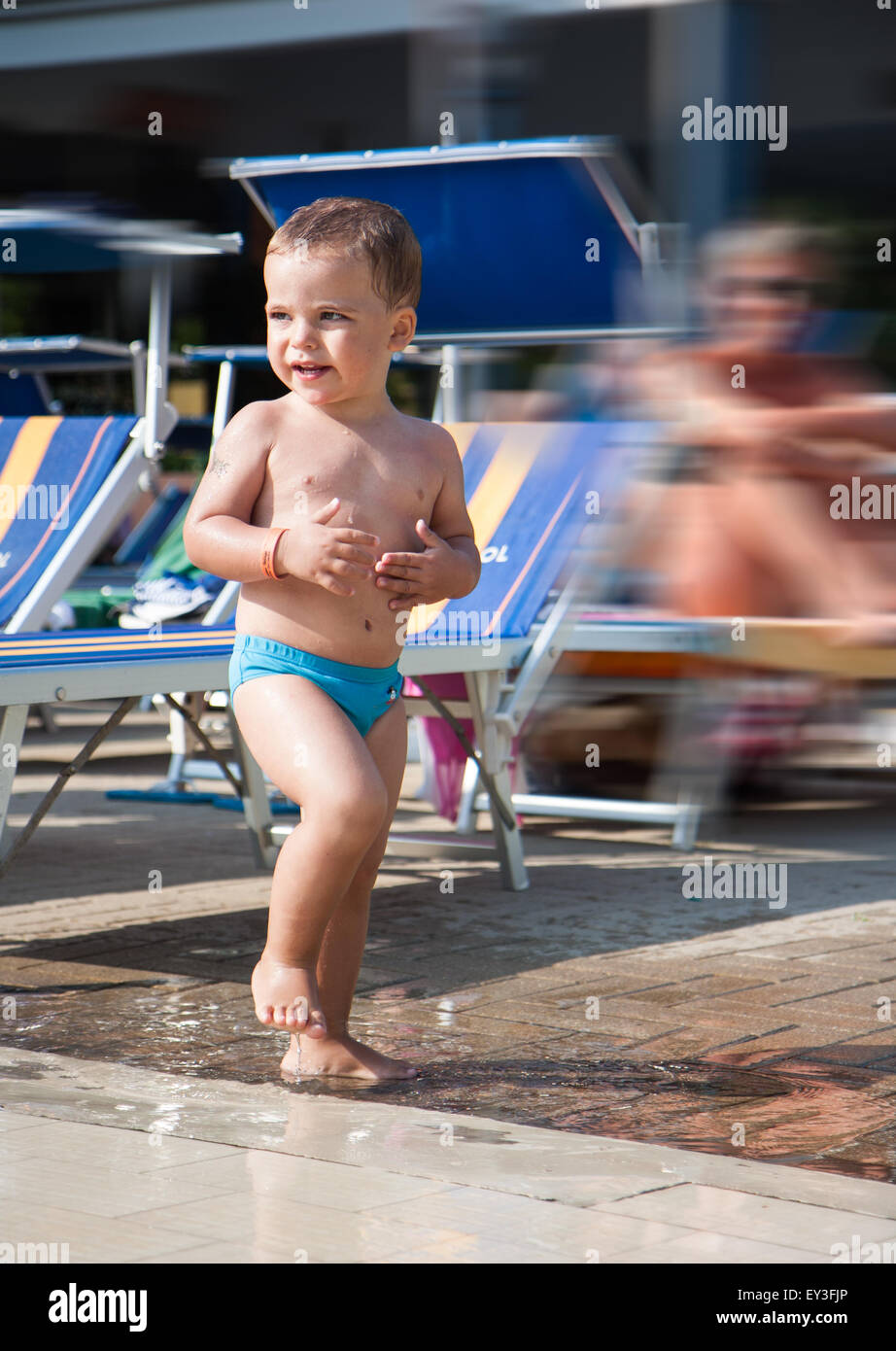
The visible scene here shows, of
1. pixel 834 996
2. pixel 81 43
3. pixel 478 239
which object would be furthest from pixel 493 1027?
pixel 81 43

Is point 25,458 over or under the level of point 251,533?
over

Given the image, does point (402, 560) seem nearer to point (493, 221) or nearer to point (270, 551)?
point (270, 551)

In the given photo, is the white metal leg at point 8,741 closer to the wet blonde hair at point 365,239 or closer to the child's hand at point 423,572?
the child's hand at point 423,572

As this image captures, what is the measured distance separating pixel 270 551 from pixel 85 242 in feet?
14.3

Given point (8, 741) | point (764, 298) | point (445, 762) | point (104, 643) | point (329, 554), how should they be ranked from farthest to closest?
point (445, 762) < point (104, 643) < point (8, 741) < point (329, 554) < point (764, 298)

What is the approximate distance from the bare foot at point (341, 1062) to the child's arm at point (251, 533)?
2.62ft

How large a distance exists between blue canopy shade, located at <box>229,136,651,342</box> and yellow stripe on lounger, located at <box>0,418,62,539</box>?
1224mm

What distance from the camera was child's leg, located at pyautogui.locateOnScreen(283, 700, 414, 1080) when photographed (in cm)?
292

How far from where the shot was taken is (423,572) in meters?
2.74

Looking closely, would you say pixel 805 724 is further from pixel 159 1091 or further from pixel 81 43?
pixel 81 43

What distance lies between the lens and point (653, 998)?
3.63 meters

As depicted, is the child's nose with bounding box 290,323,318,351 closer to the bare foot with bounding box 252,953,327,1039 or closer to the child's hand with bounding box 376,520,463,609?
the child's hand with bounding box 376,520,463,609

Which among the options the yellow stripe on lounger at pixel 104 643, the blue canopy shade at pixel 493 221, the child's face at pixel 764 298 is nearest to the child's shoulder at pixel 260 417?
the blue canopy shade at pixel 493 221

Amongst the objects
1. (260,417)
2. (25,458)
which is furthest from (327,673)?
(25,458)
